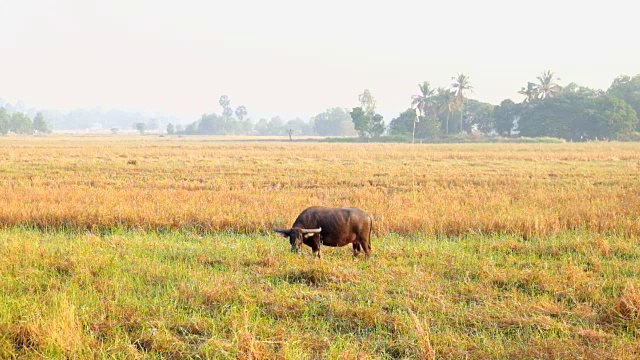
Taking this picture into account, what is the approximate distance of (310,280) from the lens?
7062 millimetres

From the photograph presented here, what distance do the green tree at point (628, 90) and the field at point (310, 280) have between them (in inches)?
2977

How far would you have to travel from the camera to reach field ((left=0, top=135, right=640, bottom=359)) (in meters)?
5.07

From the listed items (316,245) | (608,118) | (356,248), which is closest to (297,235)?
(316,245)

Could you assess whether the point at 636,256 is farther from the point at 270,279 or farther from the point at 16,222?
the point at 16,222

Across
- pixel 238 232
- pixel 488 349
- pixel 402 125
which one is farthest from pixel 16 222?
pixel 402 125

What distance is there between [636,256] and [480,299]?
12.4 ft

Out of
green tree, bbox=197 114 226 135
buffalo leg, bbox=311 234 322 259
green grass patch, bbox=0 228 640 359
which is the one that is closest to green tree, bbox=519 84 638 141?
green grass patch, bbox=0 228 640 359

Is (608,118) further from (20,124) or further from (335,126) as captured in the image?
(20,124)

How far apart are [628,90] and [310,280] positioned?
3625 inches

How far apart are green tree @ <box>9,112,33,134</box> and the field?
123243mm

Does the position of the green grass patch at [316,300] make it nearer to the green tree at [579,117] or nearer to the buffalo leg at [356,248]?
the buffalo leg at [356,248]

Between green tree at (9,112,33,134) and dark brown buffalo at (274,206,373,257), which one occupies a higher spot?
green tree at (9,112,33,134)

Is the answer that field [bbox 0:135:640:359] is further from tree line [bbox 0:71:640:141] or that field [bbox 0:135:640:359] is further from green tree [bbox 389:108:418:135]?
green tree [bbox 389:108:418:135]

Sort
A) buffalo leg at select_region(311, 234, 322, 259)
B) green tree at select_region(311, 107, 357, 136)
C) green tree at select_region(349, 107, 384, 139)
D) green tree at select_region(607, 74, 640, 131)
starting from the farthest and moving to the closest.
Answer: green tree at select_region(311, 107, 357, 136) → green tree at select_region(349, 107, 384, 139) → green tree at select_region(607, 74, 640, 131) → buffalo leg at select_region(311, 234, 322, 259)
